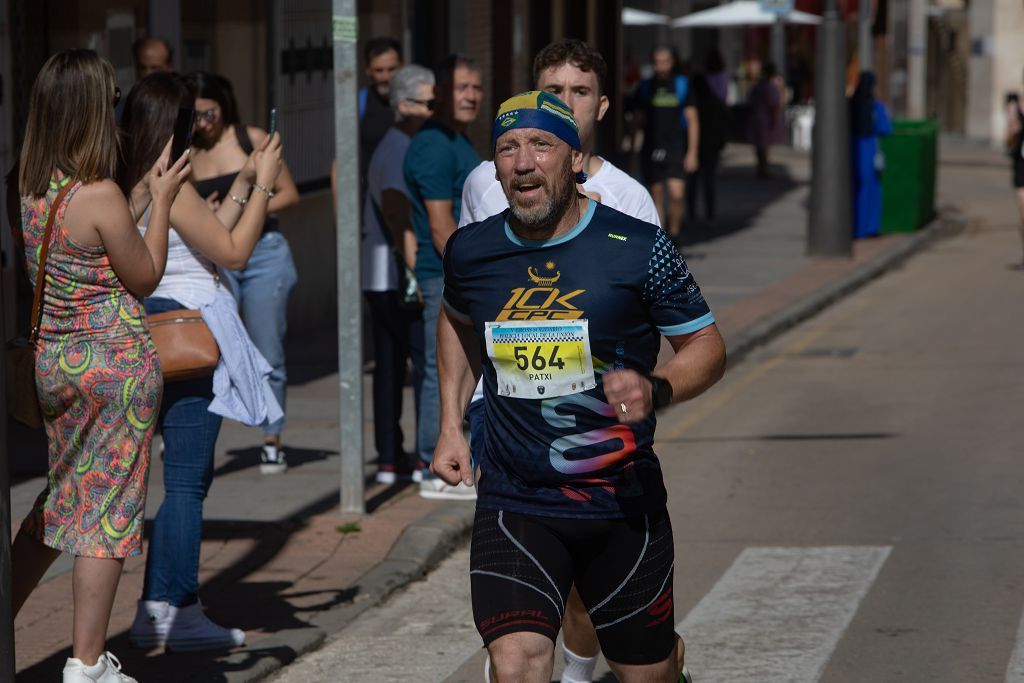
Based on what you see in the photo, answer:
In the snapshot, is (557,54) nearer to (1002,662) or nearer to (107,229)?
(107,229)

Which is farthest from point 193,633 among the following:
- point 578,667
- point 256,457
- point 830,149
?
point 830,149

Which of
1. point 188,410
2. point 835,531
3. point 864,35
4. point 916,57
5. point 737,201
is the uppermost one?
point 864,35

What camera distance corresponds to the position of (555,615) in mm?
4406

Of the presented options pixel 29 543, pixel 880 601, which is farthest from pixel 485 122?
pixel 29 543

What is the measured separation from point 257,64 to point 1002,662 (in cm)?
907

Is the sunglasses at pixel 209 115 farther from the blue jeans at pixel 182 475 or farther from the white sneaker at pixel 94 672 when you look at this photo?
the white sneaker at pixel 94 672

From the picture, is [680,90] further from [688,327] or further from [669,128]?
[688,327]

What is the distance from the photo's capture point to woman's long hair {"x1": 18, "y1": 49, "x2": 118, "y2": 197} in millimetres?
5168

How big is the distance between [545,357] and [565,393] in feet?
0.32

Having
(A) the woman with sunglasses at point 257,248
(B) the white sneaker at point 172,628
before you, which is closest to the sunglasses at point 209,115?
(A) the woman with sunglasses at point 257,248

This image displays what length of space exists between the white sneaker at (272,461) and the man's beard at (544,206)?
4.96m

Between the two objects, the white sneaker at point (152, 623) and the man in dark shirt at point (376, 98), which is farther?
the man in dark shirt at point (376, 98)

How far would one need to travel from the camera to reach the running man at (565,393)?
4367 mm

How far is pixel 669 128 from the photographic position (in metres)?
20.0
